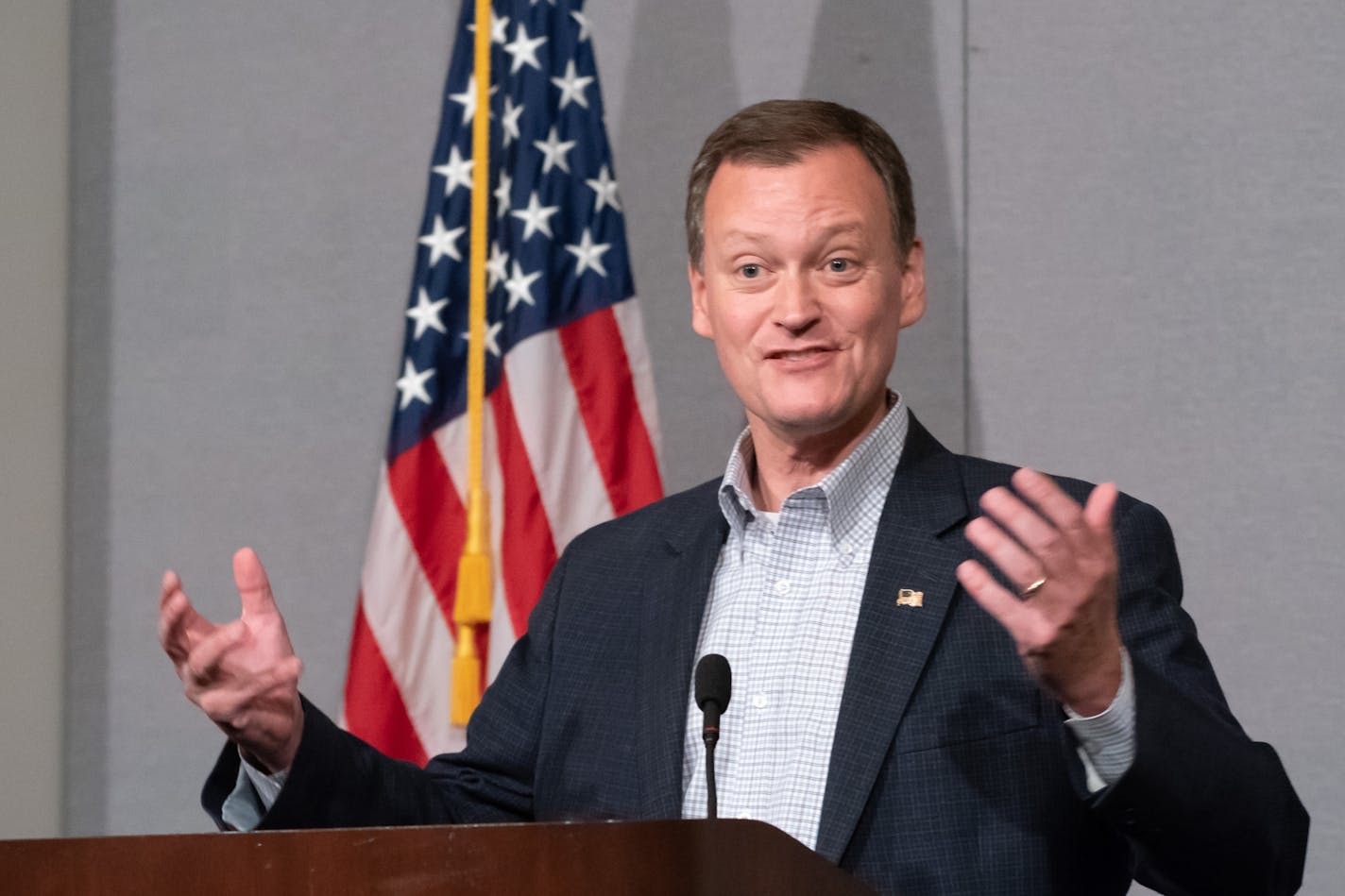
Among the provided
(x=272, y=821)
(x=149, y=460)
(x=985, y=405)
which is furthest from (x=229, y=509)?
(x=272, y=821)

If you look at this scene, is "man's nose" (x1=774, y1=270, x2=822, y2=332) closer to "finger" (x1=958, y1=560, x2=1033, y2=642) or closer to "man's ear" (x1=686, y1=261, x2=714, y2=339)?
"man's ear" (x1=686, y1=261, x2=714, y2=339)

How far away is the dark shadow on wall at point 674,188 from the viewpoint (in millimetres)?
3498

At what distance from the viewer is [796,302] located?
195 cm

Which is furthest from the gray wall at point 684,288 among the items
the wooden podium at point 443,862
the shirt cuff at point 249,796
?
the wooden podium at point 443,862

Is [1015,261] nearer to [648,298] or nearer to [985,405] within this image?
[985,405]

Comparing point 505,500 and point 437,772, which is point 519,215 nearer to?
point 505,500

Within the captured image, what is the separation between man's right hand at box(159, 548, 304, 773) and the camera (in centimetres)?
157

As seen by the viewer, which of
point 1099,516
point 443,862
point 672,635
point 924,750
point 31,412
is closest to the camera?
point 443,862

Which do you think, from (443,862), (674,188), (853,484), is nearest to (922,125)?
(674,188)

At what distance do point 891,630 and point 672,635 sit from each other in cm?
31

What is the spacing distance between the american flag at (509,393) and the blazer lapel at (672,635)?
1009 millimetres

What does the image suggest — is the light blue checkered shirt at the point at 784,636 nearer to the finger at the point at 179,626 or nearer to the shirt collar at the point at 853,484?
the shirt collar at the point at 853,484

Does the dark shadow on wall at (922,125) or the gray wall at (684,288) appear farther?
the dark shadow on wall at (922,125)

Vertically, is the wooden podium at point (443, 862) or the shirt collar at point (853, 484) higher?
the shirt collar at point (853, 484)
